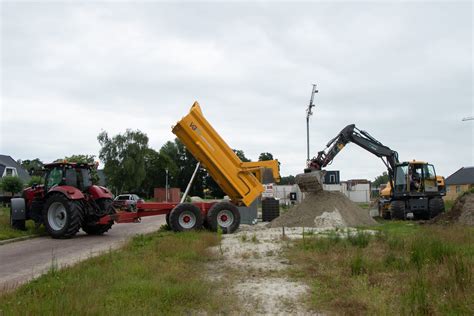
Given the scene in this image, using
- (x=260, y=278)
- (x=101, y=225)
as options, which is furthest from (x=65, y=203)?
(x=260, y=278)

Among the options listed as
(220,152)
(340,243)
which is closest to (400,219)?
(220,152)

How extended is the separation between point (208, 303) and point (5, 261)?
6.83 meters

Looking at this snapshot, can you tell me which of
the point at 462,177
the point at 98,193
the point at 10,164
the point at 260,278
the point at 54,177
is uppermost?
the point at 10,164

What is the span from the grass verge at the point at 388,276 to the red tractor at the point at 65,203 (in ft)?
25.5

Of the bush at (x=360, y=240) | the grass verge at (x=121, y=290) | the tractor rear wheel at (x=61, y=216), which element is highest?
the tractor rear wheel at (x=61, y=216)

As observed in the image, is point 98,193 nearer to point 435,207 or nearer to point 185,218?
point 185,218

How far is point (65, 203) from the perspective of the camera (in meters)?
15.9

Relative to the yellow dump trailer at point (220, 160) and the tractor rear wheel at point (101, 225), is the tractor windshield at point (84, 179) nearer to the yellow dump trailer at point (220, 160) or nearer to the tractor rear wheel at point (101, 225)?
the tractor rear wheel at point (101, 225)

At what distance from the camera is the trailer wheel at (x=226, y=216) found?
17.3 meters

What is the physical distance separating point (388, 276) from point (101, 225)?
1193 cm

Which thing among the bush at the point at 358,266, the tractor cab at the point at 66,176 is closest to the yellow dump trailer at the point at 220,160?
the tractor cab at the point at 66,176

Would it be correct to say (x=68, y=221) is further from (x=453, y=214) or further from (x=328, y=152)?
(x=453, y=214)

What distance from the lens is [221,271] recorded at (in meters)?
9.36

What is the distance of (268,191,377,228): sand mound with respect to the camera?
2078 centimetres
